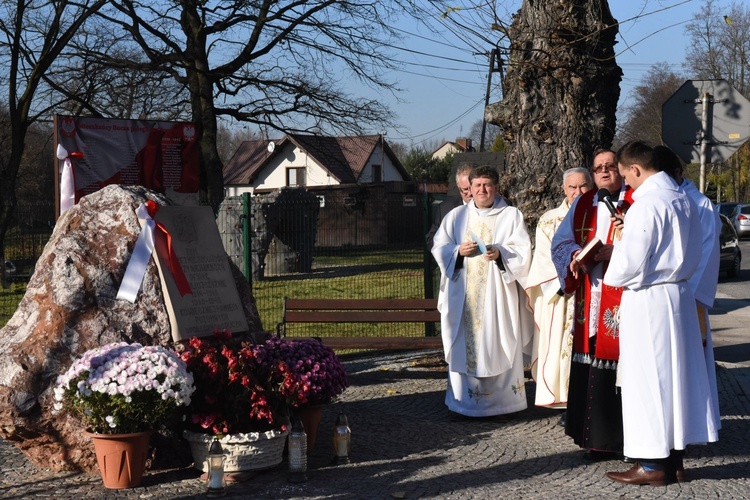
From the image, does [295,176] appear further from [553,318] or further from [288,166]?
[553,318]

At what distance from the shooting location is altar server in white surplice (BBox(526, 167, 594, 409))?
24.6ft

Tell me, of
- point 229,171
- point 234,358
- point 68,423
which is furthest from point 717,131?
point 229,171

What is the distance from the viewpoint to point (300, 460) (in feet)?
19.4

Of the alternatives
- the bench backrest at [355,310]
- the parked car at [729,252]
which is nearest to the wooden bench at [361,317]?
the bench backrest at [355,310]

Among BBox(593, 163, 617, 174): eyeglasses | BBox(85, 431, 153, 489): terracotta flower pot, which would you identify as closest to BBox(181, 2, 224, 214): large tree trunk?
BBox(593, 163, 617, 174): eyeglasses

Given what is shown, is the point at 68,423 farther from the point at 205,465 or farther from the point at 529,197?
the point at 529,197

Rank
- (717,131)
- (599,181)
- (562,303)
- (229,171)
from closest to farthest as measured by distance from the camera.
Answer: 1. (599,181)
2. (562,303)
3. (717,131)
4. (229,171)

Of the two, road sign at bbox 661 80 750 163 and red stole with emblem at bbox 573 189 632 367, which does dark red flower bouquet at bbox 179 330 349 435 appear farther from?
road sign at bbox 661 80 750 163

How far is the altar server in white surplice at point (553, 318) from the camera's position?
24.6 ft

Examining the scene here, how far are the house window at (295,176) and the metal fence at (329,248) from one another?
43853 millimetres

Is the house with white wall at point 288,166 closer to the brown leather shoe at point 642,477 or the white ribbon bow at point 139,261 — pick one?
the white ribbon bow at point 139,261

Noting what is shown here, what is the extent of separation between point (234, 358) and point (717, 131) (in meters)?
7.29

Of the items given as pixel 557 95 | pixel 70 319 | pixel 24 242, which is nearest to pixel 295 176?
pixel 24 242

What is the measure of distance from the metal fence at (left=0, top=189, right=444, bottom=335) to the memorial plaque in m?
4.35
